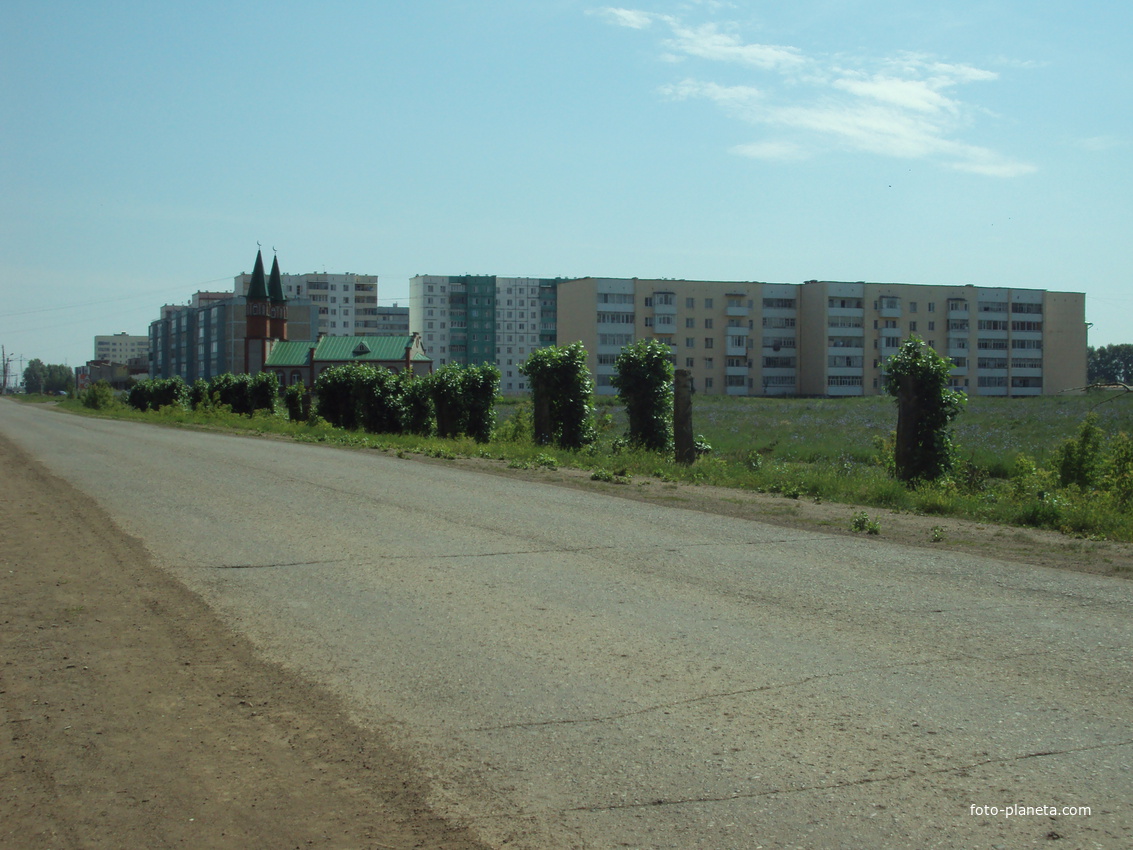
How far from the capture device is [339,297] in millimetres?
173875

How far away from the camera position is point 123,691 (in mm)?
5262

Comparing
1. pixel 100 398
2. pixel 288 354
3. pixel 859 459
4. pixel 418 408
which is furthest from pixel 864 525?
pixel 288 354

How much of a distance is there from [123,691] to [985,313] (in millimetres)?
116502

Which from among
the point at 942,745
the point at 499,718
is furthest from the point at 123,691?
the point at 942,745

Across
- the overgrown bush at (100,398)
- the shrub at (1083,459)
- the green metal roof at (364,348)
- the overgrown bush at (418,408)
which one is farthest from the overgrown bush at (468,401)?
the green metal roof at (364,348)

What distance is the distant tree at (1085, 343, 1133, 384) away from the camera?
451 feet

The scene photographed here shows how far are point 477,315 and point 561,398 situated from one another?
418 ft

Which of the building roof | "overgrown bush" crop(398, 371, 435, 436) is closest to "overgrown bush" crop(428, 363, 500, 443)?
"overgrown bush" crop(398, 371, 435, 436)

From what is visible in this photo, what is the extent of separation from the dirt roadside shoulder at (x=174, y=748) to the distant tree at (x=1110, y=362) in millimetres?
152686

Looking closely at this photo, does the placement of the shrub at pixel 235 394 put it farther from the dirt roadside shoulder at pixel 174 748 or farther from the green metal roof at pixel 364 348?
the green metal roof at pixel 364 348

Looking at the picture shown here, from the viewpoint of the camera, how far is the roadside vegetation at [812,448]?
45.3 ft

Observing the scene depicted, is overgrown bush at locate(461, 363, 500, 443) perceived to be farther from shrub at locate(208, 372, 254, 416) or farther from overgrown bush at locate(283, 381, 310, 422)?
shrub at locate(208, 372, 254, 416)

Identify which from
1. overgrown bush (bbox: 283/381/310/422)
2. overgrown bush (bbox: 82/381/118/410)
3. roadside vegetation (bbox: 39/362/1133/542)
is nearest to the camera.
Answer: roadside vegetation (bbox: 39/362/1133/542)

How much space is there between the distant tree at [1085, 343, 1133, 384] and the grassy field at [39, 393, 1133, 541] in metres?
103
